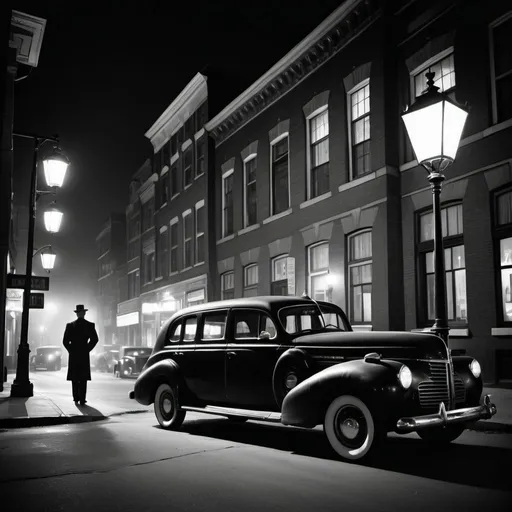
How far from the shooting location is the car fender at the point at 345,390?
646 centimetres

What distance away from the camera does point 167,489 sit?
5.42 m

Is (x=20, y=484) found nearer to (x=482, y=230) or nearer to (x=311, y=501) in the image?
(x=311, y=501)

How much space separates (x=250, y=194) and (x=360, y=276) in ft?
24.6

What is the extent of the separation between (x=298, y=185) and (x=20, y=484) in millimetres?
14483

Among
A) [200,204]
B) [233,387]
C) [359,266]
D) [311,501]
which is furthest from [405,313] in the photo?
[200,204]

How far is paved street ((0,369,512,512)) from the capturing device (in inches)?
197

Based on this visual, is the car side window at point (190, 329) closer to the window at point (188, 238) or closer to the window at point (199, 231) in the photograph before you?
the window at point (199, 231)

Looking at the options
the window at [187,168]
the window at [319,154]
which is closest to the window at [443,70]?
the window at [319,154]

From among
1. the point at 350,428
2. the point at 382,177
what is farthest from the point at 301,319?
the point at 382,177

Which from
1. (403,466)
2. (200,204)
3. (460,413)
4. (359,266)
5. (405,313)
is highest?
(200,204)

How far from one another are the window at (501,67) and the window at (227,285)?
12584mm

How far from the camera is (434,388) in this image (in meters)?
6.88

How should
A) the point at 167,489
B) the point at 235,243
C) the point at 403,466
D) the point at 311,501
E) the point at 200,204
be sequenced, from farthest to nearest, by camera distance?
the point at 200,204, the point at 235,243, the point at 403,466, the point at 167,489, the point at 311,501

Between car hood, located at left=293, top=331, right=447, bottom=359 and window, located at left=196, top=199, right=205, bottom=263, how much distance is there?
783 inches
